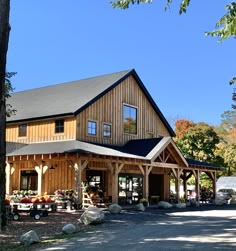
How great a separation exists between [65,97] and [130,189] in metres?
7.70

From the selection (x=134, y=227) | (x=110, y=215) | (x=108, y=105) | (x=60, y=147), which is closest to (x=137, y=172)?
(x=108, y=105)

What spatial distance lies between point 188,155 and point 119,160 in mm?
24460

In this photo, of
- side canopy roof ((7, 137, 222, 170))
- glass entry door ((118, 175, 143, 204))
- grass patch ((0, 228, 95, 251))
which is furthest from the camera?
glass entry door ((118, 175, 143, 204))

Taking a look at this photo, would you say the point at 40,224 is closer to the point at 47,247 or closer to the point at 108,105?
the point at 47,247

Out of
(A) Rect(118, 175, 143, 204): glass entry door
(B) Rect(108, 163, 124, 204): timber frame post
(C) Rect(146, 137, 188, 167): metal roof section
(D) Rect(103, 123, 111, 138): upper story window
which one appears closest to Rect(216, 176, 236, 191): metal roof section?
(A) Rect(118, 175, 143, 204): glass entry door

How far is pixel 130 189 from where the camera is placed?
1134 inches

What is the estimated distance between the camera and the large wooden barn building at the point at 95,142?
928 inches

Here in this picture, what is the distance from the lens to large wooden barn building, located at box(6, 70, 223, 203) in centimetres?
2358

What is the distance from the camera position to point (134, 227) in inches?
594

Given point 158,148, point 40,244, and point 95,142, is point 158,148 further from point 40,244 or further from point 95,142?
point 40,244

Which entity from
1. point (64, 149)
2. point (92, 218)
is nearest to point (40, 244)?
point (92, 218)

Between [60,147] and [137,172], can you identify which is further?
[137,172]

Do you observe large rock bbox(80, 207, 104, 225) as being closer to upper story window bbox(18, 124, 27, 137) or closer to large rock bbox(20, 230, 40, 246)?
large rock bbox(20, 230, 40, 246)

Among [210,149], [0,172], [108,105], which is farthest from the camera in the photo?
[210,149]
